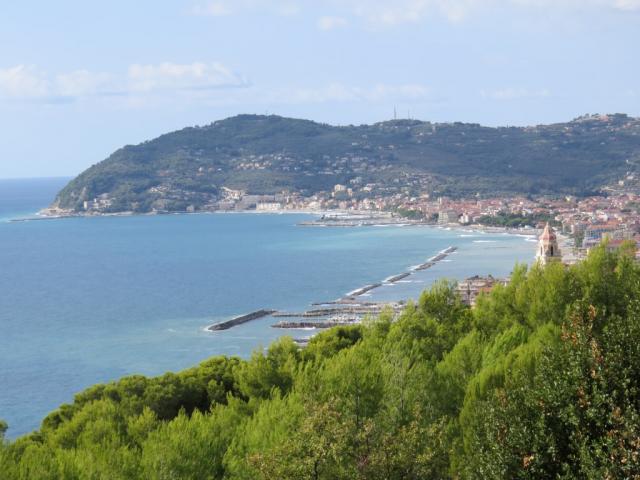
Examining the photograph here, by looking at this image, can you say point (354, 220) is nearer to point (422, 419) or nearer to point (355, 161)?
point (355, 161)

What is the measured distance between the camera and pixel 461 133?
153500 millimetres

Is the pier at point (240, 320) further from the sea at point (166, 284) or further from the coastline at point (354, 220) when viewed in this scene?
the coastline at point (354, 220)

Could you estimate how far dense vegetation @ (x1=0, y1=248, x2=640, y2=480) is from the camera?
8.03 m

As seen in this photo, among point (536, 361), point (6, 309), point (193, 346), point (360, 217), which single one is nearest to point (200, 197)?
point (360, 217)

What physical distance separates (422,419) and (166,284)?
134ft

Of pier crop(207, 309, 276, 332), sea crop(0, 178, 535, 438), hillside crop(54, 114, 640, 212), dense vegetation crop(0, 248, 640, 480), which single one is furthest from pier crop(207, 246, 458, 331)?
hillside crop(54, 114, 640, 212)

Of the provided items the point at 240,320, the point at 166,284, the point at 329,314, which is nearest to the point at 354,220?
the point at 166,284

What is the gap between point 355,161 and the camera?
5492 inches

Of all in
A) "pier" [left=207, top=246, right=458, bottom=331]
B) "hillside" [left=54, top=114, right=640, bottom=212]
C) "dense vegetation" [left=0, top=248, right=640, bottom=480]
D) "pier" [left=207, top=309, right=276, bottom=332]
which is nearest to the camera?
"dense vegetation" [left=0, top=248, right=640, bottom=480]

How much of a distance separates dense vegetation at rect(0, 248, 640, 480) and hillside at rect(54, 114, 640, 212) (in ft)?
325

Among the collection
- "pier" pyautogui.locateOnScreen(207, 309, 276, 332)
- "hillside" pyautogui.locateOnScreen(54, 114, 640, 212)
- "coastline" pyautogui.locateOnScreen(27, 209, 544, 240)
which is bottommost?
"pier" pyautogui.locateOnScreen(207, 309, 276, 332)

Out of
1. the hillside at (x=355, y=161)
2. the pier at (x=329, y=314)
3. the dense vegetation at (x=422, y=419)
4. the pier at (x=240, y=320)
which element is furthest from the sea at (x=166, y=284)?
the hillside at (x=355, y=161)

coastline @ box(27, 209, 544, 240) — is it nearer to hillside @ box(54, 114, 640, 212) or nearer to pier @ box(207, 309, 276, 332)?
hillside @ box(54, 114, 640, 212)

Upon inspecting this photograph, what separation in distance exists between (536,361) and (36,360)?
78.5ft
